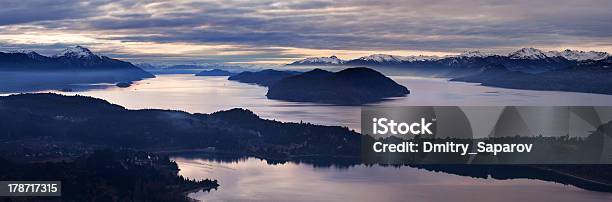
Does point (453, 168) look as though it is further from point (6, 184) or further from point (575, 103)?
point (575, 103)

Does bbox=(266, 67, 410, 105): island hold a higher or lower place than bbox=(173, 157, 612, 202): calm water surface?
higher

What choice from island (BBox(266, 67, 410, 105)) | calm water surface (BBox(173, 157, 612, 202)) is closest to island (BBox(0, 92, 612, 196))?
calm water surface (BBox(173, 157, 612, 202))

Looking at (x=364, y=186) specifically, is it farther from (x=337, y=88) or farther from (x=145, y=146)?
(x=337, y=88)

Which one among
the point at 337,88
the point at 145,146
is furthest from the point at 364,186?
the point at 337,88

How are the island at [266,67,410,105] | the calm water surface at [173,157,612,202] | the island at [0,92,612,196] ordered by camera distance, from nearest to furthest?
the island at [0,92,612,196], the calm water surface at [173,157,612,202], the island at [266,67,410,105]

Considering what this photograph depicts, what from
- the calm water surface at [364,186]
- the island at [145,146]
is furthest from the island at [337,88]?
the calm water surface at [364,186]

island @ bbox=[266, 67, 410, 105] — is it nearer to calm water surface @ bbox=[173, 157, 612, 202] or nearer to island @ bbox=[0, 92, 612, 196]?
island @ bbox=[0, 92, 612, 196]

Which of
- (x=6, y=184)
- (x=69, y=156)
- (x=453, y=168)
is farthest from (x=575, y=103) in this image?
(x=6, y=184)

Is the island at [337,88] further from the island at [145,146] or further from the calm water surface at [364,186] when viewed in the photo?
the calm water surface at [364,186]
